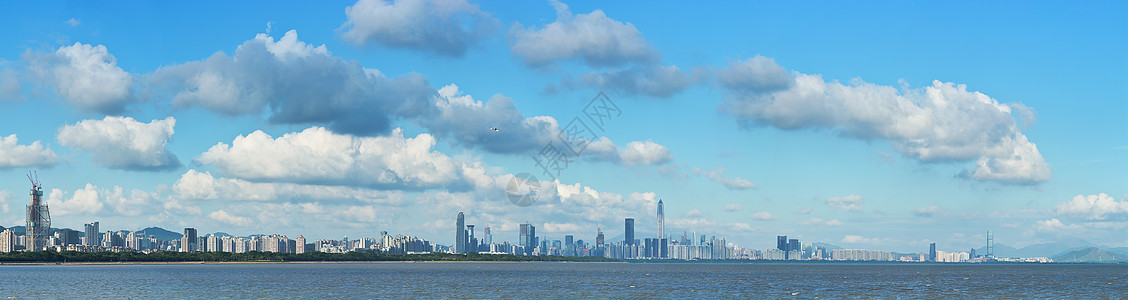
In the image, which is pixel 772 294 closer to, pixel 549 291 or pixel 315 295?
pixel 549 291

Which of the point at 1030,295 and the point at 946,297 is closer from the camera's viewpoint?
the point at 946,297

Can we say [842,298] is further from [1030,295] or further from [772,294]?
[1030,295]

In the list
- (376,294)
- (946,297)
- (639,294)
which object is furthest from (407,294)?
(946,297)

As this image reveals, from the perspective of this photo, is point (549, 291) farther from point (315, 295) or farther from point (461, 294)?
point (315, 295)

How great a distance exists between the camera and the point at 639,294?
140875 mm

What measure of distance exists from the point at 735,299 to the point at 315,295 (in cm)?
5960

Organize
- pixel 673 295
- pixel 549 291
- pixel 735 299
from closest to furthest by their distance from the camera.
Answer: pixel 735 299 → pixel 673 295 → pixel 549 291

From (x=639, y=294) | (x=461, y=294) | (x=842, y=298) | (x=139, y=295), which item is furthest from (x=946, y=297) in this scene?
(x=139, y=295)

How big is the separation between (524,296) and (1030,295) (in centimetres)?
7985

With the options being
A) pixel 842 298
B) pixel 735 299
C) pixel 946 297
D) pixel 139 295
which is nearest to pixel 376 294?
pixel 139 295

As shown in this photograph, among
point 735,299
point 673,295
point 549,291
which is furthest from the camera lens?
point 549,291

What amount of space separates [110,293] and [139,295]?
1018 cm

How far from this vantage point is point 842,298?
438ft

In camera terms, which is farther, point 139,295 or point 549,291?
point 549,291
